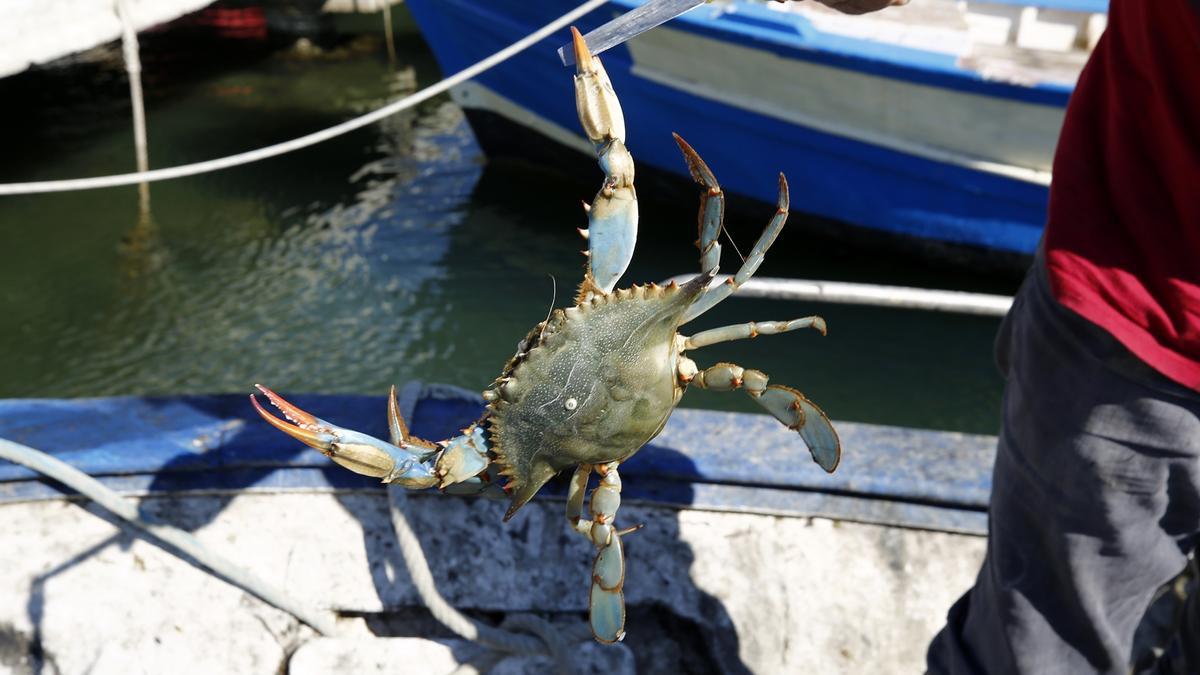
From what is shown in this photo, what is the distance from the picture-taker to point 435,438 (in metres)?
2.52

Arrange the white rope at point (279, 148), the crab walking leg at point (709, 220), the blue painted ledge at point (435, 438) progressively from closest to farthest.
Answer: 1. the crab walking leg at point (709, 220)
2. the blue painted ledge at point (435, 438)
3. the white rope at point (279, 148)

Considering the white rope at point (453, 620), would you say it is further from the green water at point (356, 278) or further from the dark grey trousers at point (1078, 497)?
the green water at point (356, 278)

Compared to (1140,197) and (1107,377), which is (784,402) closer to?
(1107,377)

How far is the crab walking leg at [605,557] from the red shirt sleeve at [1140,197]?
0.83m

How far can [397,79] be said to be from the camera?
969 centimetres

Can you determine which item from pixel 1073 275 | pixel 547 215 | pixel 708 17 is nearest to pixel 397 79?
pixel 547 215

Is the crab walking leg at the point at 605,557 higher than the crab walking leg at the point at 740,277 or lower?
lower

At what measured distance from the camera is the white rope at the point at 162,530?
7.69ft

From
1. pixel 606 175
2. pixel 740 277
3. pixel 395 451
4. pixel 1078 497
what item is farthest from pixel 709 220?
pixel 1078 497

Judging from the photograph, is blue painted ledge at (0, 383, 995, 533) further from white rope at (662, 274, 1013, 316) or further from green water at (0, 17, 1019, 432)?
green water at (0, 17, 1019, 432)

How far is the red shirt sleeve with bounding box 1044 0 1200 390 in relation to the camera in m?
1.51

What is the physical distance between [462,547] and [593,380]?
1.07 meters

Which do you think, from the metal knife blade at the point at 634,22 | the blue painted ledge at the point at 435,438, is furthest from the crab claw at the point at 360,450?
the blue painted ledge at the point at 435,438

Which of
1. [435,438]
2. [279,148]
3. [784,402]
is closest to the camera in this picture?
[784,402]
